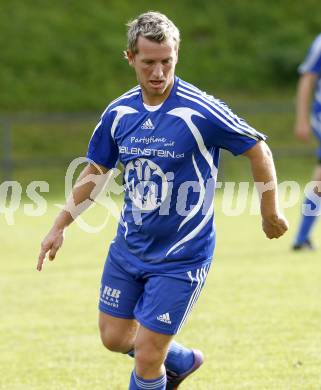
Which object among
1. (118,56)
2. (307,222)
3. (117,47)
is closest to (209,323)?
(307,222)

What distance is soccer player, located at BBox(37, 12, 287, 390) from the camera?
462 cm

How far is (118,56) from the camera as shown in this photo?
1008 inches

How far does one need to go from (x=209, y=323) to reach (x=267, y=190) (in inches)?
105

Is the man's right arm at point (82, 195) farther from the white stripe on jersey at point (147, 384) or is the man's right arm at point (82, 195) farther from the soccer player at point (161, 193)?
the white stripe on jersey at point (147, 384)

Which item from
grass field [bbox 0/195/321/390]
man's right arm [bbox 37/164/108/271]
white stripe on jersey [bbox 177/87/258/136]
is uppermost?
white stripe on jersey [bbox 177/87/258/136]

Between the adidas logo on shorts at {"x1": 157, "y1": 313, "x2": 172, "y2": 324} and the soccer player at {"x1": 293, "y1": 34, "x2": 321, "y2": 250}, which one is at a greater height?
the soccer player at {"x1": 293, "y1": 34, "x2": 321, "y2": 250}

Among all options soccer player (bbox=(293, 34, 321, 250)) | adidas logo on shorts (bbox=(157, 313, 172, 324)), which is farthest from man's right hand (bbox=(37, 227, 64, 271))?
soccer player (bbox=(293, 34, 321, 250))

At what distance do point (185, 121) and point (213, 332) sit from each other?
8.27 ft

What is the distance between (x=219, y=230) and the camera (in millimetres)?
12867

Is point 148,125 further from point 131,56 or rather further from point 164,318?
point 164,318

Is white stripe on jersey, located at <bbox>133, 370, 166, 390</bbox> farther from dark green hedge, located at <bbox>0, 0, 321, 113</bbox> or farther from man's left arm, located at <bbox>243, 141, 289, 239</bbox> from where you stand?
dark green hedge, located at <bbox>0, 0, 321, 113</bbox>

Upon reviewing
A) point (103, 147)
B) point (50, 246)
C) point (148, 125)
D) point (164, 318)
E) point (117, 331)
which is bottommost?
point (117, 331)

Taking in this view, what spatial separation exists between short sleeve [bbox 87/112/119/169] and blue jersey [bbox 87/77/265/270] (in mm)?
90

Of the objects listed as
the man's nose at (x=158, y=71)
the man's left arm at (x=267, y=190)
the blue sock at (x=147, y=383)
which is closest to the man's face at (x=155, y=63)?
the man's nose at (x=158, y=71)
